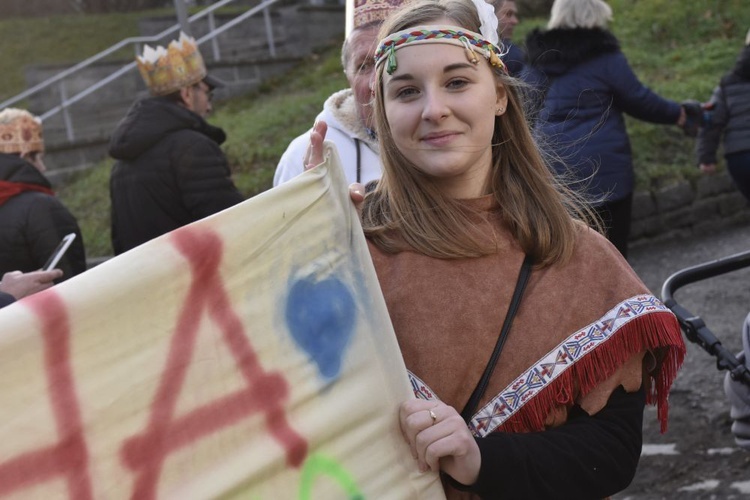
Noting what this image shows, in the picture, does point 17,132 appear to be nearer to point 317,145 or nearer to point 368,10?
point 368,10

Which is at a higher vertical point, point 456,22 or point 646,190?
point 456,22

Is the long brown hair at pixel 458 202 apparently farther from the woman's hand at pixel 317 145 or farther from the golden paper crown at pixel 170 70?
the golden paper crown at pixel 170 70

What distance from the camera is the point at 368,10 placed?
312 cm

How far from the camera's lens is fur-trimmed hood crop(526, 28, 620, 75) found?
17.8 ft

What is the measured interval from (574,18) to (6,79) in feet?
36.6

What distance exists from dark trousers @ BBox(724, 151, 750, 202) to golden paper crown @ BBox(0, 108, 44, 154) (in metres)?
4.35

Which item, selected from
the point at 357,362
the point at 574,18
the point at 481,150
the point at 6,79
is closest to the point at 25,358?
the point at 357,362

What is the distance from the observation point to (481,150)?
6.78 ft

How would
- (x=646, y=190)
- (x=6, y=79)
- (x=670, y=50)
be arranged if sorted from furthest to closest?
1. (x=6, y=79)
2. (x=670, y=50)
3. (x=646, y=190)

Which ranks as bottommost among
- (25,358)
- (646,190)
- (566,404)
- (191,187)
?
(646,190)

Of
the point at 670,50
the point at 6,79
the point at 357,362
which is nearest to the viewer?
the point at 357,362

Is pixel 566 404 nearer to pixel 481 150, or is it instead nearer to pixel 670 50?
pixel 481 150

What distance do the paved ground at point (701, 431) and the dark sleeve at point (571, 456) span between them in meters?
2.28

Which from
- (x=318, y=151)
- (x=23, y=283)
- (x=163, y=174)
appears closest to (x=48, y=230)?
(x=163, y=174)
